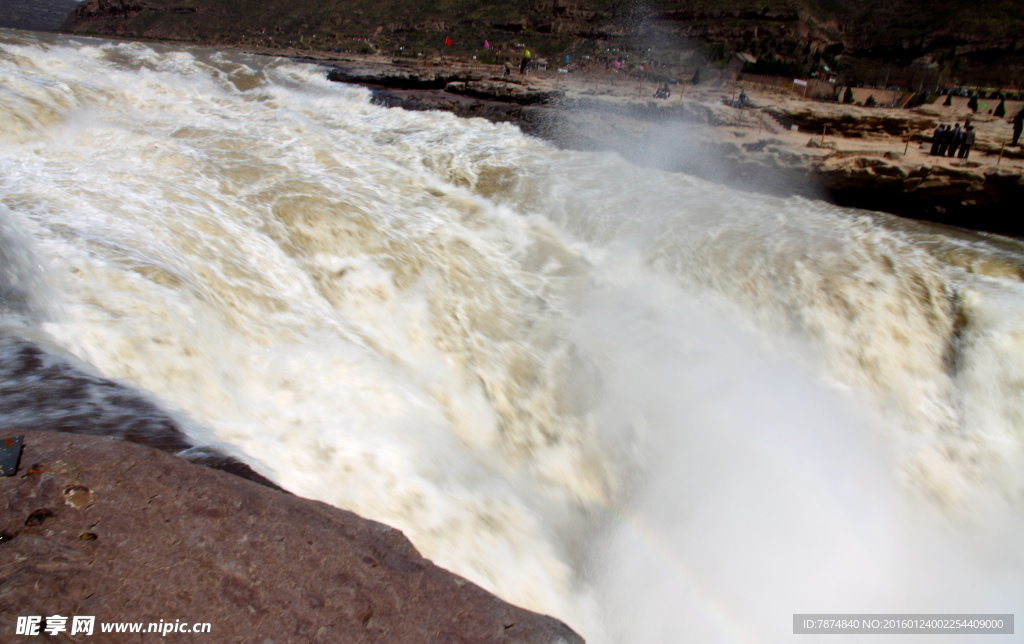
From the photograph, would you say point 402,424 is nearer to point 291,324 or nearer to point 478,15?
point 291,324

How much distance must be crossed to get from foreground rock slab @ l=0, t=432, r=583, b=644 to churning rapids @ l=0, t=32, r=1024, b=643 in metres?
0.51

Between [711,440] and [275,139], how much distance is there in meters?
6.56

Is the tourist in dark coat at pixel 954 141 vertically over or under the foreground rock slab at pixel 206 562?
over

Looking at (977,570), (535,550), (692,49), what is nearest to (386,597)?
(535,550)

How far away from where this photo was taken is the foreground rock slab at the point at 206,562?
1654mm

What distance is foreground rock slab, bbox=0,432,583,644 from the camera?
165 centimetres

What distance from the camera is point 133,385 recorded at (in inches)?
108

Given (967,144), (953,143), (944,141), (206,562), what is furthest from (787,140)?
(206,562)

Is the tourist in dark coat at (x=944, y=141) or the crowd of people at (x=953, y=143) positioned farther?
the tourist in dark coat at (x=944, y=141)

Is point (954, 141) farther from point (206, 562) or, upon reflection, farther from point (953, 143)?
point (206, 562)

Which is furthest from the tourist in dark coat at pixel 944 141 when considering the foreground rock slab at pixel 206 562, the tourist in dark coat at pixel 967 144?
Result: the foreground rock slab at pixel 206 562

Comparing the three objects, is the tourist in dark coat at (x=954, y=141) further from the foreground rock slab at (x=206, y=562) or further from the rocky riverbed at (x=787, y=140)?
the foreground rock slab at (x=206, y=562)

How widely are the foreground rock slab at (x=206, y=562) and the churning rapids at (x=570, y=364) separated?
0.51 meters

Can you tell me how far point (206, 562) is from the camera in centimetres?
182
